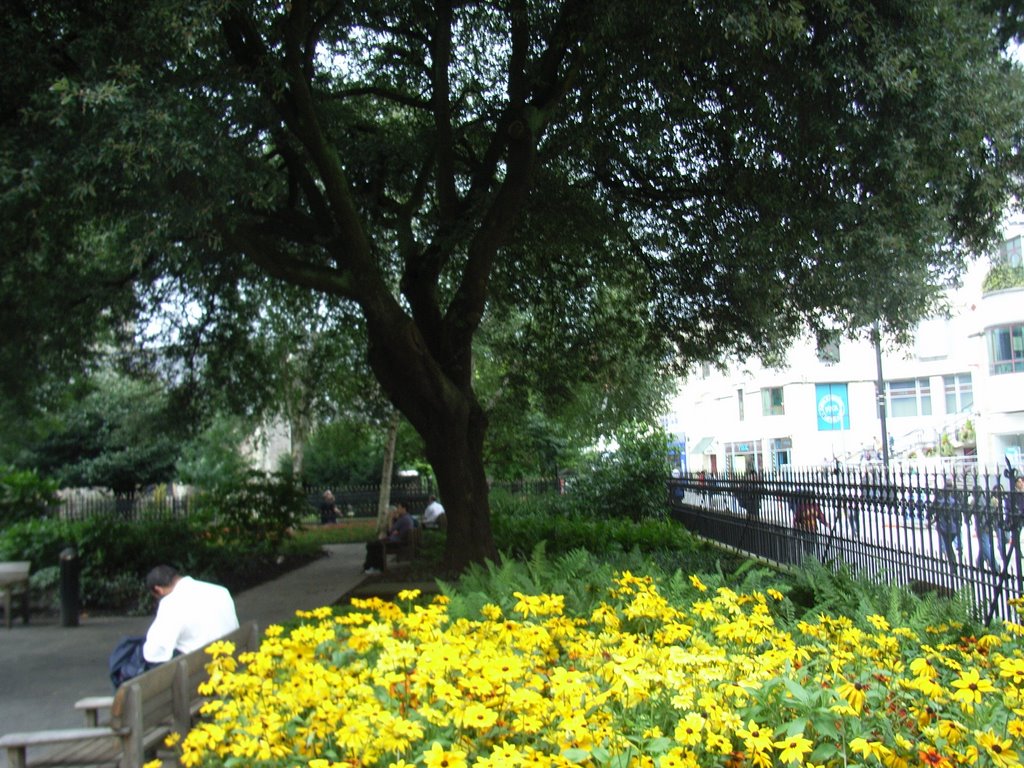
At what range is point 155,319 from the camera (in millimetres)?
17688

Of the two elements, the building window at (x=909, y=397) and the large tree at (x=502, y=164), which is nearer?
the large tree at (x=502, y=164)

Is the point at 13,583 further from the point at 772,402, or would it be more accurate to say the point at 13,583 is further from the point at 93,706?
the point at 772,402

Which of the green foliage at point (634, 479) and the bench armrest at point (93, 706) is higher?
the green foliage at point (634, 479)

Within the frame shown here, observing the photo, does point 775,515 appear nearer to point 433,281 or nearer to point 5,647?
point 433,281

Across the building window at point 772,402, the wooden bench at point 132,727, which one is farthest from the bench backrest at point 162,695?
the building window at point 772,402

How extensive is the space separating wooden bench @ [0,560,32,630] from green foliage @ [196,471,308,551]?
16.2ft

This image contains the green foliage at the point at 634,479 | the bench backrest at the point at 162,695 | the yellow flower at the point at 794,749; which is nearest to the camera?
the yellow flower at the point at 794,749

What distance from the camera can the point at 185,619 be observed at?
21.1 feet

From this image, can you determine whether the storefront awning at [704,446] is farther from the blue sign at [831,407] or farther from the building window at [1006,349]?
the building window at [1006,349]

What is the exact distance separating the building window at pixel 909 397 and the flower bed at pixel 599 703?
176ft

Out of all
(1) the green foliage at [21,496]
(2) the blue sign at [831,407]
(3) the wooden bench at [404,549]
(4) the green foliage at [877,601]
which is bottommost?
(3) the wooden bench at [404,549]

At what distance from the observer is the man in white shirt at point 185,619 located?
627cm

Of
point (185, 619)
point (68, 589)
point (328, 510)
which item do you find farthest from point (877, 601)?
point (328, 510)

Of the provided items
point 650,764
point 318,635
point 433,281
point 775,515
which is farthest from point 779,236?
point 650,764
